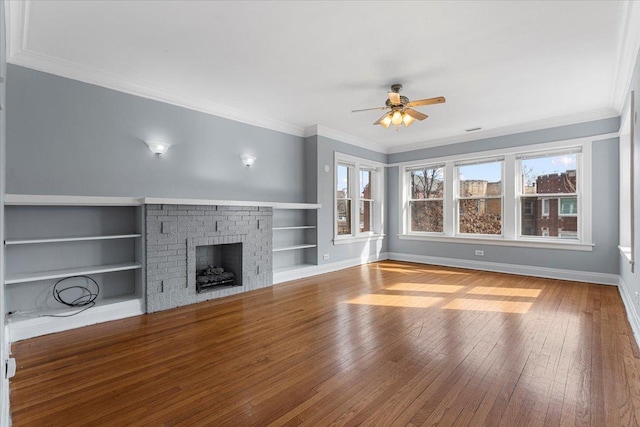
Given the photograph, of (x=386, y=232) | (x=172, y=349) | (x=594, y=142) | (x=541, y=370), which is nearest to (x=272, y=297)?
(x=172, y=349)

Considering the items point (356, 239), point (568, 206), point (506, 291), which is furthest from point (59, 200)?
point (568, 206)

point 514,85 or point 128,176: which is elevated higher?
point 514,85

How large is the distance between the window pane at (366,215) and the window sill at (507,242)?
82cm

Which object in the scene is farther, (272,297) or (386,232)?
(386,232)

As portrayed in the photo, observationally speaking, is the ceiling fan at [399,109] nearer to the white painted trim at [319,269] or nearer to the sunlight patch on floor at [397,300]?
the sunlight patch on floor at [397,300]

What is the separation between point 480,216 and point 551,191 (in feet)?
4.12

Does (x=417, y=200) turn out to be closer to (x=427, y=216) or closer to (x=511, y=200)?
(x=427, y=216)

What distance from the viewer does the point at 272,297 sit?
438 cm

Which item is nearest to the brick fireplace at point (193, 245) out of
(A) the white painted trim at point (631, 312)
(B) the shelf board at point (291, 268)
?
(B) the shelf board at point (291, 268)

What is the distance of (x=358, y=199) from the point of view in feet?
22.6

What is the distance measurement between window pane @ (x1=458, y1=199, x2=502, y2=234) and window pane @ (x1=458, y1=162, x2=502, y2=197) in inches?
6.8

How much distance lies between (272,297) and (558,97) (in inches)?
192

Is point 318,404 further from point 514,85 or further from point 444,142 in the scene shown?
point 444,142

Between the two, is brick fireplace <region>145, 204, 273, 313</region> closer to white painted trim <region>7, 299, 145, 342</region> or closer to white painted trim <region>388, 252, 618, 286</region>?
white painted trim <region>7, 299, 145, 342</region>
